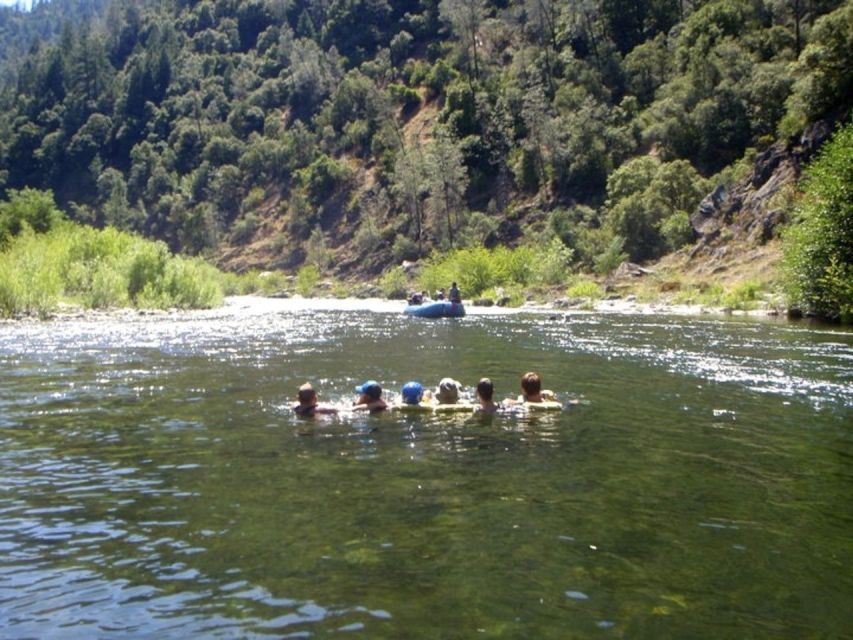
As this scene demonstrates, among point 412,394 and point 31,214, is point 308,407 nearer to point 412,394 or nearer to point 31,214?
point 412,394

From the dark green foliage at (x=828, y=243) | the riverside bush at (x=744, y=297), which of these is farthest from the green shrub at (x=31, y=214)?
the dark green foliage at (x=828, y=243)

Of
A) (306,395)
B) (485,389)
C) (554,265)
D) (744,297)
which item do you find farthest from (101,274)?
(485,389)

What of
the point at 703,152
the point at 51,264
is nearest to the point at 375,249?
the point at 703,152

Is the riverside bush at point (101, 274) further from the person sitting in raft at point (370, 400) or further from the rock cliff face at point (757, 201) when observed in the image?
the rock cliff face at point (757, 201)

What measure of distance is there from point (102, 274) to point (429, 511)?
4080 cm

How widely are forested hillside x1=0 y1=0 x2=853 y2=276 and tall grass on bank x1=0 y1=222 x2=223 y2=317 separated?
89.0 feet

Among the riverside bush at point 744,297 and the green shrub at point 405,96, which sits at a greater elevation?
the green shrub at point 405,96

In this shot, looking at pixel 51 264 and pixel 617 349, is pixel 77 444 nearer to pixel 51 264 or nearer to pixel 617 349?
pixel 617 349

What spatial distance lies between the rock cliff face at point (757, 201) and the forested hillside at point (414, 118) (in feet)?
5.09

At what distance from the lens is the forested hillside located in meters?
66.4

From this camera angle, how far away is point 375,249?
291 feet

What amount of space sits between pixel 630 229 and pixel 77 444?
53.9m

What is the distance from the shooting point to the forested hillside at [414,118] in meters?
66.4

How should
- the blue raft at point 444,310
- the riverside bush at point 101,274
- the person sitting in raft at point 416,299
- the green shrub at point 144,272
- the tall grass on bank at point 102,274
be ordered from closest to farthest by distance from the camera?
the riverside bush at point 101,274, the tall grass on bank at point 102,274, the blue raft at point 444,310, the green shrub at point 144,272, the person sitting in raft at point 416,299
